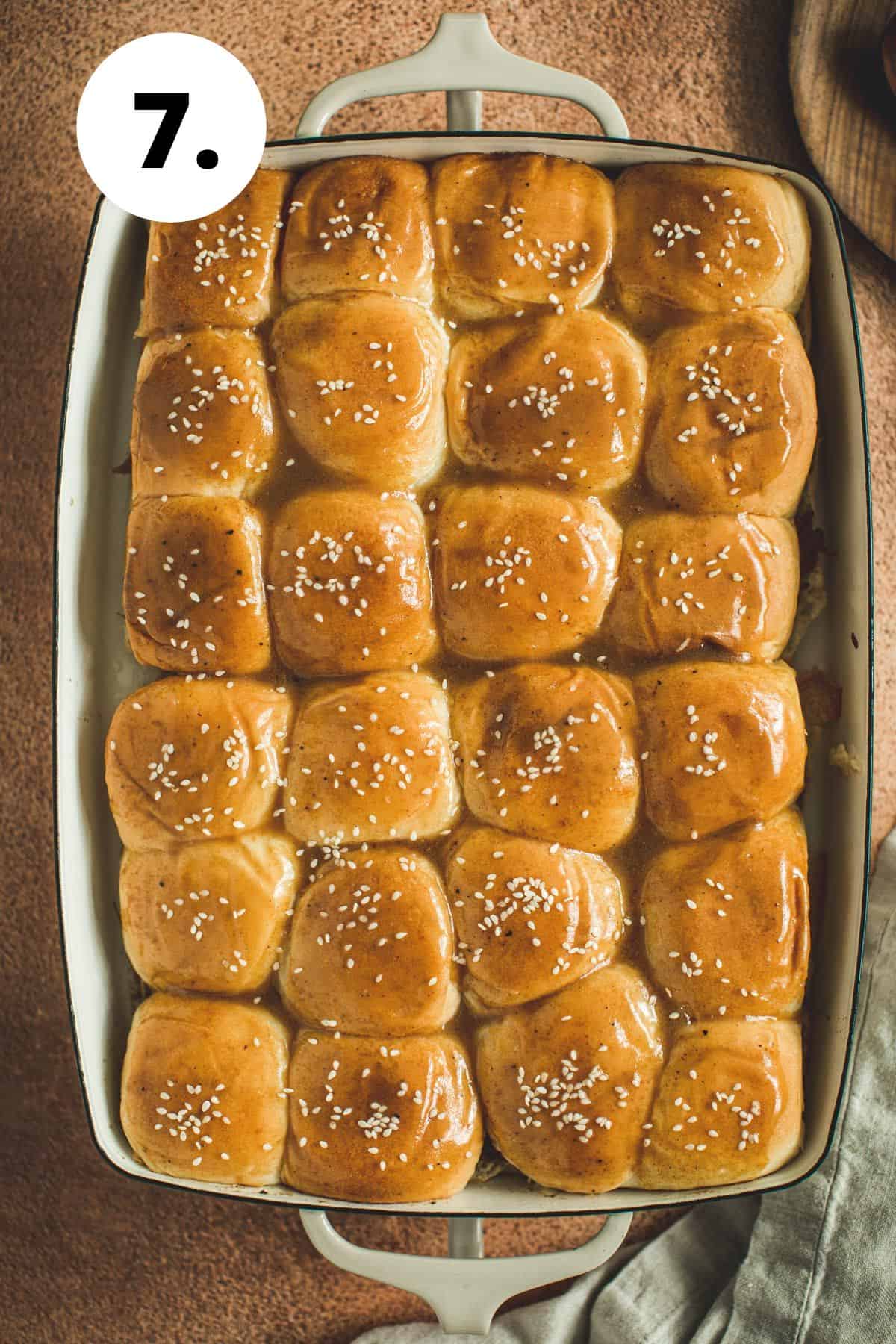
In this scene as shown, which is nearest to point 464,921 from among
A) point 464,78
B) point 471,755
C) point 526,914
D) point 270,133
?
point 526,914

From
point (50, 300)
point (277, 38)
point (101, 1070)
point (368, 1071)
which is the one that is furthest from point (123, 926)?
point (277, 38)

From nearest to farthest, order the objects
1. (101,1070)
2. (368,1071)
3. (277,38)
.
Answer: (368,1071), (101,1070), (277,38)

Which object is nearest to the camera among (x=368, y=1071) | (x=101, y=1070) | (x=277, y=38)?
(x=368, y=1071)

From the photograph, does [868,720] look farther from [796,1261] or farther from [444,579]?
[796,1261]

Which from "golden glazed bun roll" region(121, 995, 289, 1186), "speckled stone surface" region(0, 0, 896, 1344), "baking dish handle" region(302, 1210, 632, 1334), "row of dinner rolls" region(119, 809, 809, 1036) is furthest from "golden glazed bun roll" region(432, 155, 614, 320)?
"baking dish handle" region(302, 1210, 632, 1334)

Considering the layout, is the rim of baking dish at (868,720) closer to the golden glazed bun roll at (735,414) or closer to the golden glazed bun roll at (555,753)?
the golden glazed bun roll at (735,414)

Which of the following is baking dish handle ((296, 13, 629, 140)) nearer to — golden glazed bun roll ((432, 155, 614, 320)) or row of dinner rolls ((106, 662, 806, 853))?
golden glazed bun roll ((432, 155, 614, 320))

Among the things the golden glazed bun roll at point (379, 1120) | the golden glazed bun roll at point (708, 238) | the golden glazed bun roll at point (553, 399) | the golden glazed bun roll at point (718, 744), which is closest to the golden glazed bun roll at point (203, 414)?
the golden glazed bun roll at point (553, 399)

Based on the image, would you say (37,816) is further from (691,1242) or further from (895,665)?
(895,665)
